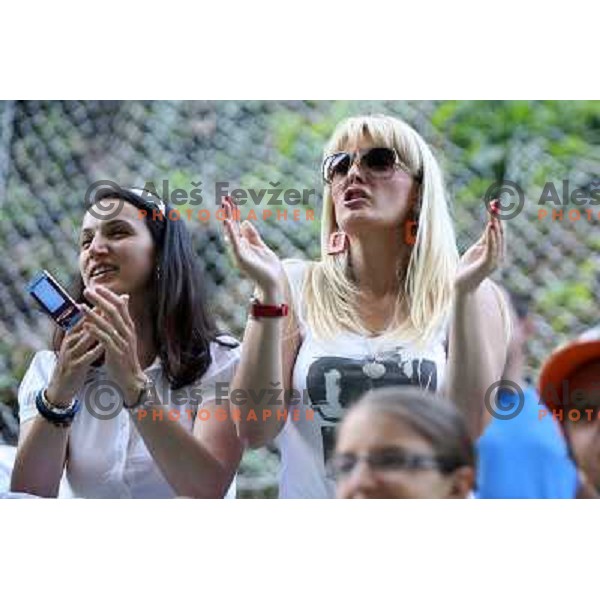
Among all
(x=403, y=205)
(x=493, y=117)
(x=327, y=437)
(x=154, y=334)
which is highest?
(x=493, y=117)

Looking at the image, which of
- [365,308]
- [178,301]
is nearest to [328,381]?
[365,308]

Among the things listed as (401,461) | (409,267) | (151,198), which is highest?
→ (151,198)

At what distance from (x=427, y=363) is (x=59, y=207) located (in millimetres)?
1110

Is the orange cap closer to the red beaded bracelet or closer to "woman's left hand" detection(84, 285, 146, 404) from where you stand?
the red beaded bracelet

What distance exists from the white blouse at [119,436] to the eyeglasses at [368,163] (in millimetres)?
540

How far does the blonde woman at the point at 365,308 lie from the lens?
3.94 metres

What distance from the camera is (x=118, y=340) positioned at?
4.05 m

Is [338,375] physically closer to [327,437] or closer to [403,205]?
[327,437]

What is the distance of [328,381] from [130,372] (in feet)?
1.78

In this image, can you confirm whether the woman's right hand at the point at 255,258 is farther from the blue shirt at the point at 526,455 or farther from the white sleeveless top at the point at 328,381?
the blue shirt at the point at 526,455

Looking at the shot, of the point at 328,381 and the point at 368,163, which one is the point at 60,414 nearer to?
the point at 328,381

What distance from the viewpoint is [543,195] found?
4047 mm

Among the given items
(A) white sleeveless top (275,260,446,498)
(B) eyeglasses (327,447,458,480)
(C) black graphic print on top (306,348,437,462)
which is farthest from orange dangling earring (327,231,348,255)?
(B) eyeglasses (327,447,458,480)

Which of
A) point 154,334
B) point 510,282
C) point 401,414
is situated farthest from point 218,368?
point 510,282
